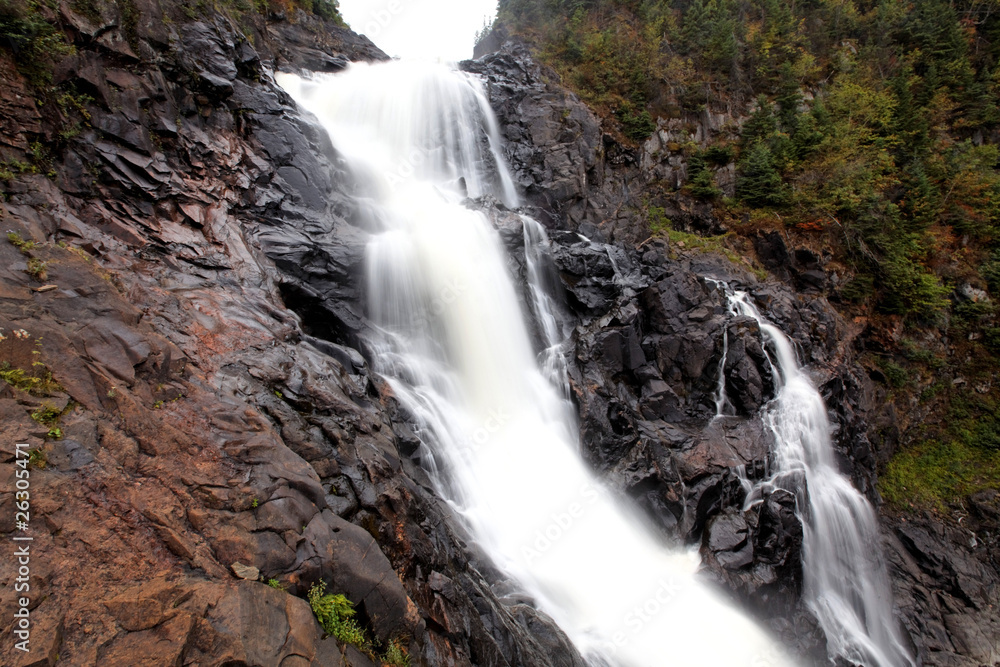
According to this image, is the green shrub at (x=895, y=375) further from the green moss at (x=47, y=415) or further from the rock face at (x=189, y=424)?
the green moss at (x=47, y=415)

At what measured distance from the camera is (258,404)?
18.2ft

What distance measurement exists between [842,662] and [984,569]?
7.53m

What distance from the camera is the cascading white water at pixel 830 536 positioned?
1065 centimetres

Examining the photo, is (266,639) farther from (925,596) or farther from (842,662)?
(925,596)

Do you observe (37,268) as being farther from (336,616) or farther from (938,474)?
(938,474)

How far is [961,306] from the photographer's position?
1847 centimetres

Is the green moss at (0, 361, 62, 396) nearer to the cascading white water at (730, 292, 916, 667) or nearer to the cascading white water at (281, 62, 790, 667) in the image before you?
the cascading white water at (281, 62, 790, 667)

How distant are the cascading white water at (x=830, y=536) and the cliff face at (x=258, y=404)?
74cm

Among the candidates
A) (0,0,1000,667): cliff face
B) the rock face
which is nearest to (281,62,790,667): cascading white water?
(0,0,1000,667): cliff face

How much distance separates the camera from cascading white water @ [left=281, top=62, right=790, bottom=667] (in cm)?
859

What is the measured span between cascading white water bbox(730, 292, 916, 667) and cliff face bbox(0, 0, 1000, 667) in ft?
2.42

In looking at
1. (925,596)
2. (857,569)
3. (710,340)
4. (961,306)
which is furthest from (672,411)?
(961,306)

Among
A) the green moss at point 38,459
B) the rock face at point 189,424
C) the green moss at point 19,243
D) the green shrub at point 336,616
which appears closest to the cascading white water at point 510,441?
the rock face at point 189,424

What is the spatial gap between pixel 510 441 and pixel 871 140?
78.0ft
